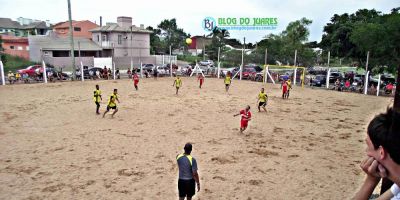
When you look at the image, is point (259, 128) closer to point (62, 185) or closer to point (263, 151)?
point (263, 151)

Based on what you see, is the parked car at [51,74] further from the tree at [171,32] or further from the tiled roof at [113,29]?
the tree at [171,32]

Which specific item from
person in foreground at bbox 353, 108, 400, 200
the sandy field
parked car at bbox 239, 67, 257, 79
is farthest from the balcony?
person in foreground at bbox 353, 108, 400, 200

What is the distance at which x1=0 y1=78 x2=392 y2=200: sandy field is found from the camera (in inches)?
281

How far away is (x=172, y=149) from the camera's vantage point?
32.2 ft

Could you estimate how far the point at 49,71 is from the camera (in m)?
29.2

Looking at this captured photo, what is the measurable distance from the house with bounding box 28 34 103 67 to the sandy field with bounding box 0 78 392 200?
22.7m

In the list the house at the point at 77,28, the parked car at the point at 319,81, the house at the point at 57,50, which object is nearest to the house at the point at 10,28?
the house at the point at 77,28

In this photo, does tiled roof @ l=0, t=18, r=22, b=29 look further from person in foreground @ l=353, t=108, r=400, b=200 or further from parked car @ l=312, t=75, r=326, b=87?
person in foreground @ l=353, t=108, r=400, b=200

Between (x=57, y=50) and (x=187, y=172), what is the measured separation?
43261 millimetres

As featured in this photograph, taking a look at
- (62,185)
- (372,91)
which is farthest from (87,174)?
(372,91)

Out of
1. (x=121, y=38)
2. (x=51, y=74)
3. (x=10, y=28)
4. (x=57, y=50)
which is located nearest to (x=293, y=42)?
(x=121, y=38)

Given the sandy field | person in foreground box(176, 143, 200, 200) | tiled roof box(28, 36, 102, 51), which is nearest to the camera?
person in foreground box(176, 143, 200, 200)

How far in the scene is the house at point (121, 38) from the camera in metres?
48.1

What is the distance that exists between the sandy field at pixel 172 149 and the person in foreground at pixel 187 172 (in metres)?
0.91
